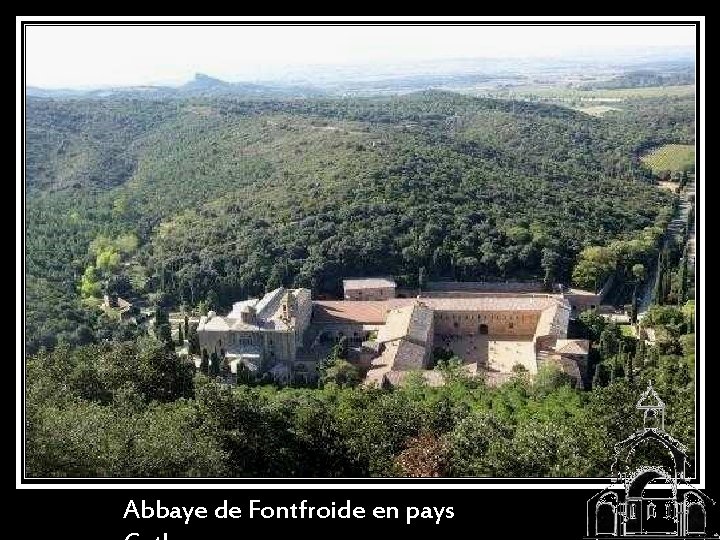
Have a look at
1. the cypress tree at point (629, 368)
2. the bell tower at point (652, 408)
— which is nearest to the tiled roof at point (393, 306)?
the cypress tree at point (629, 368)

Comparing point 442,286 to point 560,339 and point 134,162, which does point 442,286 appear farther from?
point 134,162

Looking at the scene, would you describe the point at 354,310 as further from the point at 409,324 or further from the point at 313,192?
the point at 313,192

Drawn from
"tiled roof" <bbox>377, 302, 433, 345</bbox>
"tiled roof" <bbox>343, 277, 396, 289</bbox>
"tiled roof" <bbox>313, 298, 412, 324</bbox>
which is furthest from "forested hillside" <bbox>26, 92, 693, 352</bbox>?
"tiled roof" <bbox>377, 302, 433, 345</bbox>

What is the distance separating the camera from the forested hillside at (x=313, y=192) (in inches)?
855

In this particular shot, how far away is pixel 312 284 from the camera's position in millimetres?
21828

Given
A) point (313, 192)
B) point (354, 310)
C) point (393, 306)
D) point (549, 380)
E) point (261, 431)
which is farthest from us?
point (313, 192)

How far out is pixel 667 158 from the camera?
2972 centimetres

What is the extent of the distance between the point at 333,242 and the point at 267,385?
8236 mm

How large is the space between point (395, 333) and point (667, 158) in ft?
54.4

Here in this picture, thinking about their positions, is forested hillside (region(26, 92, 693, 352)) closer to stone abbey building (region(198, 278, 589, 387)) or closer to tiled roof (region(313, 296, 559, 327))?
stone abbey building (region(198, 278, 589, 387))

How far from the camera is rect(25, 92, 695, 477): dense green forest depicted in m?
7.25

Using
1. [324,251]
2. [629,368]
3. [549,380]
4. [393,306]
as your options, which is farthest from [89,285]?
[629,368]

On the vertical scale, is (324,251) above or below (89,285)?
above

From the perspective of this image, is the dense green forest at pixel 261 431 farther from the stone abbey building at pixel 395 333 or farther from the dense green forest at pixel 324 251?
the stone abbey building at pixel 395 333
